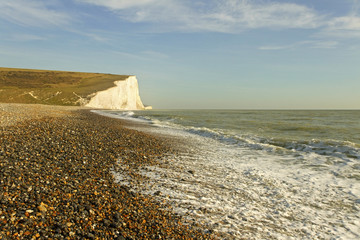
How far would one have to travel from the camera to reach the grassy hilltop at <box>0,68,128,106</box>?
67.8 meters

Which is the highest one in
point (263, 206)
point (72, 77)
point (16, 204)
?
point (72, 77)

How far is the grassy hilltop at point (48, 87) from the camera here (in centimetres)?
6775

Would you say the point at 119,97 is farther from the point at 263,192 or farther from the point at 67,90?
the point at 263,192

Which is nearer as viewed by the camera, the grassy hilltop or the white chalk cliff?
the grassy hilltop

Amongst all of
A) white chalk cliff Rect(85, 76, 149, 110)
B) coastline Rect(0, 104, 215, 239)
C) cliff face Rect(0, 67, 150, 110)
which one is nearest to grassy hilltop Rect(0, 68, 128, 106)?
cliff face Rect(0, 67, 150, 110)

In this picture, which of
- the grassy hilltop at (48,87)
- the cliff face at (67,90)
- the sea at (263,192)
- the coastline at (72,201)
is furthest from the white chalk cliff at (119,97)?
the sea at (263,192)

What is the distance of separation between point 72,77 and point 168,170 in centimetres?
9636

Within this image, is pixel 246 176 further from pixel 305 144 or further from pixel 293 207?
pixel 305 144

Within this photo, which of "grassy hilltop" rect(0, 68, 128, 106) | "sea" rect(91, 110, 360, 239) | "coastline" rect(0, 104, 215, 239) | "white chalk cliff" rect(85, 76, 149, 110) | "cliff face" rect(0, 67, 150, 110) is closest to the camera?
"coastline" rect(0, 104, 215, 239)

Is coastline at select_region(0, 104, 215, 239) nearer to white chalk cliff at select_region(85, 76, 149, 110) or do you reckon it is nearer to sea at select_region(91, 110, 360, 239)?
Result: sea at select_region(91, 110, 360, 239)

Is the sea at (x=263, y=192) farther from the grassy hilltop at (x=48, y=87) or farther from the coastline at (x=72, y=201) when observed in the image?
the grassy hilltop at (x=48, y=87)

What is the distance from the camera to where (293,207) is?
5617 millimetres

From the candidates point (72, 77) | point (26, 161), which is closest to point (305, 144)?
point (26, 161)

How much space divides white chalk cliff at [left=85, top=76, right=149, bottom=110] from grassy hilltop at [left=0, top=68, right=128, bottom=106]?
7.67 ft
